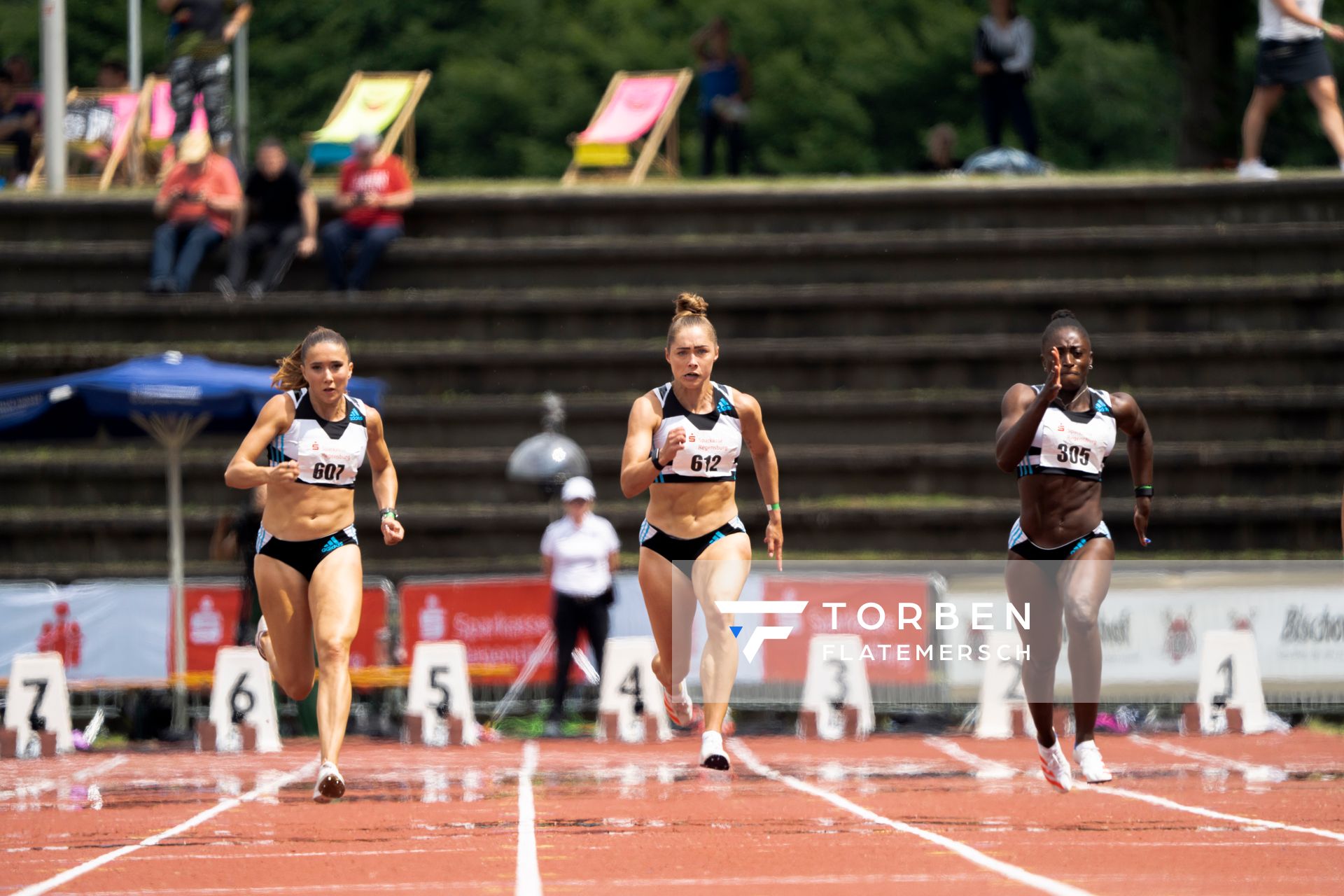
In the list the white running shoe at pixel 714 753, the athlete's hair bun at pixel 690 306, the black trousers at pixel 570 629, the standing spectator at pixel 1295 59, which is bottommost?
the white running shoe at pixel 714 753

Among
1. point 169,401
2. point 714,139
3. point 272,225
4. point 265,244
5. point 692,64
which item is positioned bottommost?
point 169,401

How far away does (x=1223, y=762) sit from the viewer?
14406mm

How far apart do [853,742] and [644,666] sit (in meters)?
1.95

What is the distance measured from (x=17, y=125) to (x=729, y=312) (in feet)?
38.4

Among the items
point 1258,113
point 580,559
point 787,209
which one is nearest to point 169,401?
point 580,559

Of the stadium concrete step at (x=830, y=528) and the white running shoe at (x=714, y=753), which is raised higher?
the stadium concrete step at (x=830, y=528)

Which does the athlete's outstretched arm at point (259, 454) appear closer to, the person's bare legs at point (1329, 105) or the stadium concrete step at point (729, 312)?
the stadium concrete step at point (729, 312)

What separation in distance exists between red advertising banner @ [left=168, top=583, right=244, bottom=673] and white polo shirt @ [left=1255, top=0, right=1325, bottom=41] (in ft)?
40.9

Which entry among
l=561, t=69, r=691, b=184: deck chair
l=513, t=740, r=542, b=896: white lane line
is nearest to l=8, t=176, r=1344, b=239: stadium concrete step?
l=561, t=69, r=691, b=184: deck chair

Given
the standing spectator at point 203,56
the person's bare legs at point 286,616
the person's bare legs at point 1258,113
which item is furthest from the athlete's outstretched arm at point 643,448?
the standing spectator at point 203,56

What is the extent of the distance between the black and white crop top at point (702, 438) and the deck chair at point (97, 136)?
63.4 ft

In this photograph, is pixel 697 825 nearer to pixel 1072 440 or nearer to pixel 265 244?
pixel 1072 440

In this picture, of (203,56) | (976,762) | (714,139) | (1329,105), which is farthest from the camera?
(714,139)

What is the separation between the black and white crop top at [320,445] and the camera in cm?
1041
